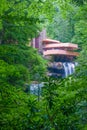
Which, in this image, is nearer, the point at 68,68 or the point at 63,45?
the point at 68,68

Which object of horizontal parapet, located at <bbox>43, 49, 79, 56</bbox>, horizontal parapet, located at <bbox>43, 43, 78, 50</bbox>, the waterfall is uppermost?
horizontal parapet, located at <bbox>43, 43, 78, 50</bbox>

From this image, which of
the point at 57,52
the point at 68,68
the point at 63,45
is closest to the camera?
the point at 68,68

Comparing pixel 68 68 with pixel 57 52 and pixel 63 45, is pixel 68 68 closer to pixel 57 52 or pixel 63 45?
pixel 57 52

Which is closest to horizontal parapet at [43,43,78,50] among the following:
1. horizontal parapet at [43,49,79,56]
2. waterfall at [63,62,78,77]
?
horizontal parapet at [43,49,79,56]

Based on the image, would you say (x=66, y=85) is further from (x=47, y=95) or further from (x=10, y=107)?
(x=10, y=107)

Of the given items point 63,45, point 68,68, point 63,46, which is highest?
point 63,45

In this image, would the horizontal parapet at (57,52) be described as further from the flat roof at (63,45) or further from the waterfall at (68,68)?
the waterfall at (68,68)

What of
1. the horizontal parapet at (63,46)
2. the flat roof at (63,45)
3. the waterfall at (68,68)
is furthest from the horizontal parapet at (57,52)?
the waterfall at (68,68)

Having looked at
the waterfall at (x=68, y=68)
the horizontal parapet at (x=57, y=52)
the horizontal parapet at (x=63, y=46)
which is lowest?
the waterfall at (x=68, y=68)

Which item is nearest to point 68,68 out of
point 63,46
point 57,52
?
point 57,52

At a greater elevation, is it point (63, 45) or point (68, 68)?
point (63, 45)

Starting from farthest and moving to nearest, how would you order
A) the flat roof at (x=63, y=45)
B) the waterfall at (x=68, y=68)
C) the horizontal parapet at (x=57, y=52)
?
the flat roof at (x=63, y=45)
the horizontal parapet at (x=57, y=52)
the waterfall at (x=68, y=68)

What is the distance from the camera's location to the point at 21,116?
10.8ft

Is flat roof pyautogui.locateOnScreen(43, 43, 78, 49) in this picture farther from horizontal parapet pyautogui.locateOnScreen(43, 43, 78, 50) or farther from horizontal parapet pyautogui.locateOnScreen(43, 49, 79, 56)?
horizontal parapet pyautogui.locateOnScreen(43, 49, 79, 56)
